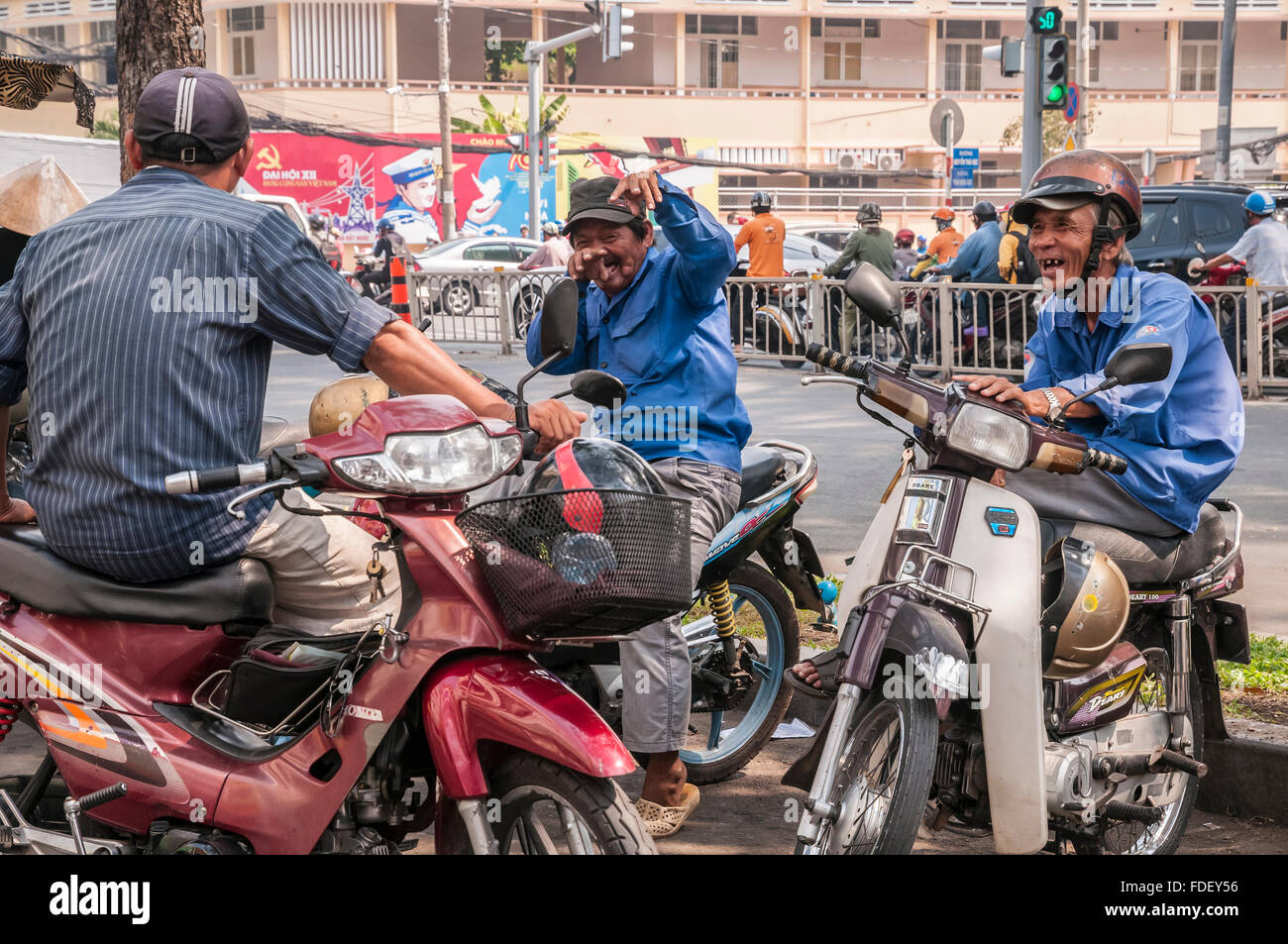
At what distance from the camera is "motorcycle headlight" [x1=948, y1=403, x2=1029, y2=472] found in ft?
10.6

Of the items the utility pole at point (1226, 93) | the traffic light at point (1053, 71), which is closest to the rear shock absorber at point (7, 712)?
the traffic light at point (1053, 71)

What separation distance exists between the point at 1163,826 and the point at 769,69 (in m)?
52.4

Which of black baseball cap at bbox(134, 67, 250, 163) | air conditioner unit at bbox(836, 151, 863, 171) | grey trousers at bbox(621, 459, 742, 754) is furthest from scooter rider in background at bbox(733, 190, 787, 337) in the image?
air conditioner unit at bbox(836, 151, 863, 171)

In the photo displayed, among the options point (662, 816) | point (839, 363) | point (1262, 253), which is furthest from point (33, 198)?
point (1262, 253)

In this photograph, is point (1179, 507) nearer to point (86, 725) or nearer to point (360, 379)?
point (360, 379)

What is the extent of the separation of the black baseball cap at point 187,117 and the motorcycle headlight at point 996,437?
1705 millimetres

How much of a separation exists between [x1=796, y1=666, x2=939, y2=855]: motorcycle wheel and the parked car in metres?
13.1

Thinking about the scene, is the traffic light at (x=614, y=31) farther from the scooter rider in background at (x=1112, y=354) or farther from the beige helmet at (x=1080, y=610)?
the beige helmet at (x=1080, y=610)

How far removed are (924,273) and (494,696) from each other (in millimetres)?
15096

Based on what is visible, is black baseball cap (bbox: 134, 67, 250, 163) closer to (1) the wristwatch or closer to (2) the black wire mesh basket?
(2) the black wire mesh basket

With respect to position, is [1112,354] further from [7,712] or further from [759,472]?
[7,712]

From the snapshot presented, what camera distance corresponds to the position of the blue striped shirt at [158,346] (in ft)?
9.84

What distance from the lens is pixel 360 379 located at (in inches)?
162
